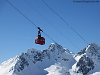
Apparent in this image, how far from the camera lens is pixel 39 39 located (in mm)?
33281
